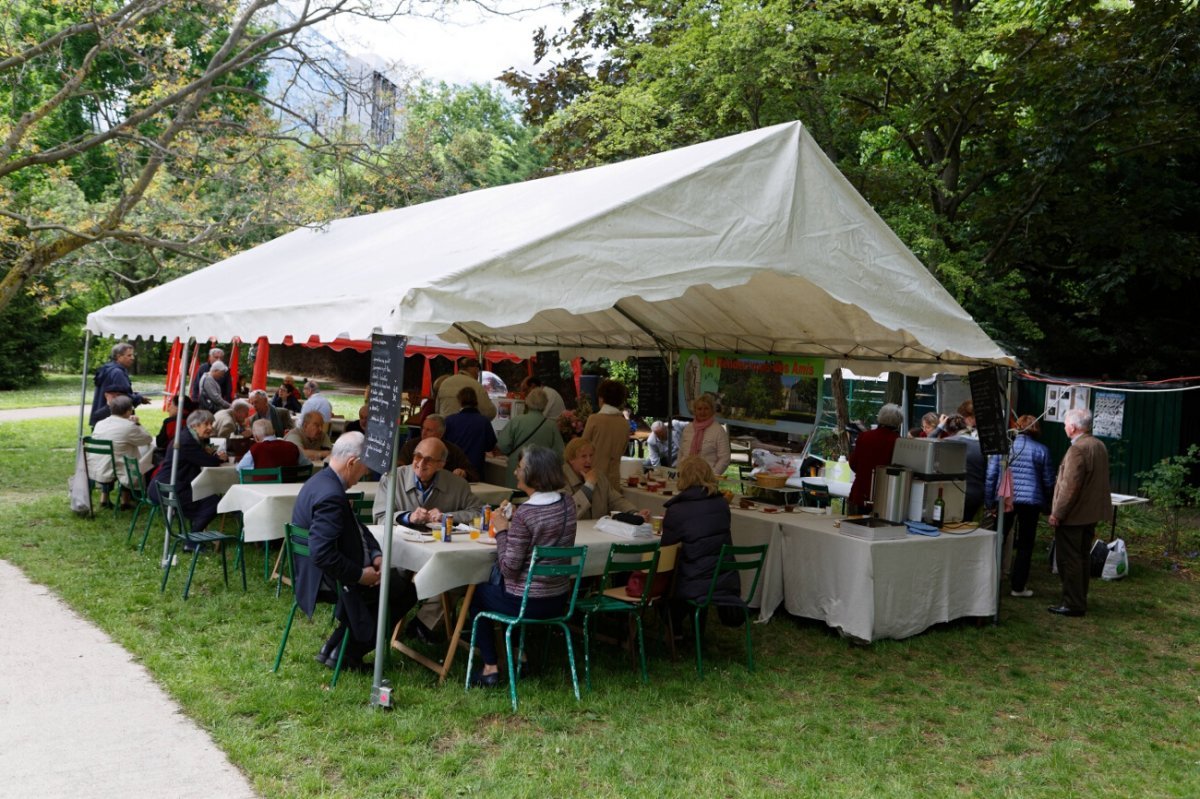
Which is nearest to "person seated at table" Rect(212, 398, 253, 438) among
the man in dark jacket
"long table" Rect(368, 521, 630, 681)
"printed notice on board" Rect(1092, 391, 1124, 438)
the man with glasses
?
the man in dark jacket

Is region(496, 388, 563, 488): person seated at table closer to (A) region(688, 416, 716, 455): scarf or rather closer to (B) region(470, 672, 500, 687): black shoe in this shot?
(A) region(688, 416, 716, 455): scarf

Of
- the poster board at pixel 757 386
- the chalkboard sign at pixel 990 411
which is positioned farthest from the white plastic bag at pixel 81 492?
the chalkboard sign at pixel 990 411

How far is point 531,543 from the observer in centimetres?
506

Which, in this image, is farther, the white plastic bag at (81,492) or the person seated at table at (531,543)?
the white plastic bag at (81,492)

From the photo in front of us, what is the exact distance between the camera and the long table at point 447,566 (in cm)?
511

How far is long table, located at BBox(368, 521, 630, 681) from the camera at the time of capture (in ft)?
16.8

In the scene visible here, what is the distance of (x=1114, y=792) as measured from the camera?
14.4 ft

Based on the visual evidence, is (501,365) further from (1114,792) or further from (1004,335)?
(1114,792)

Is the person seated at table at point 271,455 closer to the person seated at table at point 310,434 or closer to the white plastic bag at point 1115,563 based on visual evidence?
the person seated at table at point 310,434

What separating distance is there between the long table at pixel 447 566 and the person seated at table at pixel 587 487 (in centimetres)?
107

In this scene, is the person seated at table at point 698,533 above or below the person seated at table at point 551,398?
below

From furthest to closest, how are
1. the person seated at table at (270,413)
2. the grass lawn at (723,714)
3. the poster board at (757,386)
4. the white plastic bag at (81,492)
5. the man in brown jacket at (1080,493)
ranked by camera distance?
the person seated at table at (270,413) < the white plastic bag at (81,492) < the poster board at (757,386) < the man in brown jacket at (1080,493) < the grass lawn at (723,714)

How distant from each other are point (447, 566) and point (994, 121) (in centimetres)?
1143

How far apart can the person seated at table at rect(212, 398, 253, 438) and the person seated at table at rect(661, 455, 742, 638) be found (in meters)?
6.36
